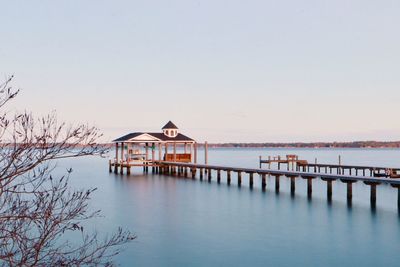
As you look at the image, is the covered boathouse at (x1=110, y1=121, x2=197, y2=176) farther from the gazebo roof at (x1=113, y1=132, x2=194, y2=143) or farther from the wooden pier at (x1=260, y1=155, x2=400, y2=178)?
the wooden pier at (x1=260, y1=155, x2=400, y2=178)

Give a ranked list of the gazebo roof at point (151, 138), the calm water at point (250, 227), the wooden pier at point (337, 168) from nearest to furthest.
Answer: the calm water at point (250, 227), the wooden pier at point (337, 168), the gazebo roof at point (151, 138)

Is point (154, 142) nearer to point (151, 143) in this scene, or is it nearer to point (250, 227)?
point (151, 143)

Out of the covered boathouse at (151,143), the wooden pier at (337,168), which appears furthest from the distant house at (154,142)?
the wooden pier at (337,168)

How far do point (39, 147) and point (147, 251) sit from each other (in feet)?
39.3

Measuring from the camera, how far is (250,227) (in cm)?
2205

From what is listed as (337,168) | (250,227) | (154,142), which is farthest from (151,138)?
(250,227)

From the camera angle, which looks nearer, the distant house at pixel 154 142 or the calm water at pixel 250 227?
the calm water at pixel 250 227

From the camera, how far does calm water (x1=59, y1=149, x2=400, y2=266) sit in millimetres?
16422

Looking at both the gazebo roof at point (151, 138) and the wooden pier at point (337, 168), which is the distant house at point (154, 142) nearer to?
the gazebo roof at point (151, 138)

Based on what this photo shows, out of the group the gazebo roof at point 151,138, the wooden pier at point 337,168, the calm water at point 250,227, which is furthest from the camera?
the gazebo roof at point 151,138

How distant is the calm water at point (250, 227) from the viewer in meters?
16.4

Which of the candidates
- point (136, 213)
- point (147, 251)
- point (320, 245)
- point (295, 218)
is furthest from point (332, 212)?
point (147, 251)

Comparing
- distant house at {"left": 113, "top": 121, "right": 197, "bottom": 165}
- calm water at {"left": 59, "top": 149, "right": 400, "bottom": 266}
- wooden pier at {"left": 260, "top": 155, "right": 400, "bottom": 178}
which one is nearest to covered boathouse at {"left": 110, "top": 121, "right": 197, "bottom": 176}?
distant house at {"left": 113, "top": 121, "right": 197, "bottom": 165}

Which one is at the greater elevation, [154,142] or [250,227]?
[154,142]
